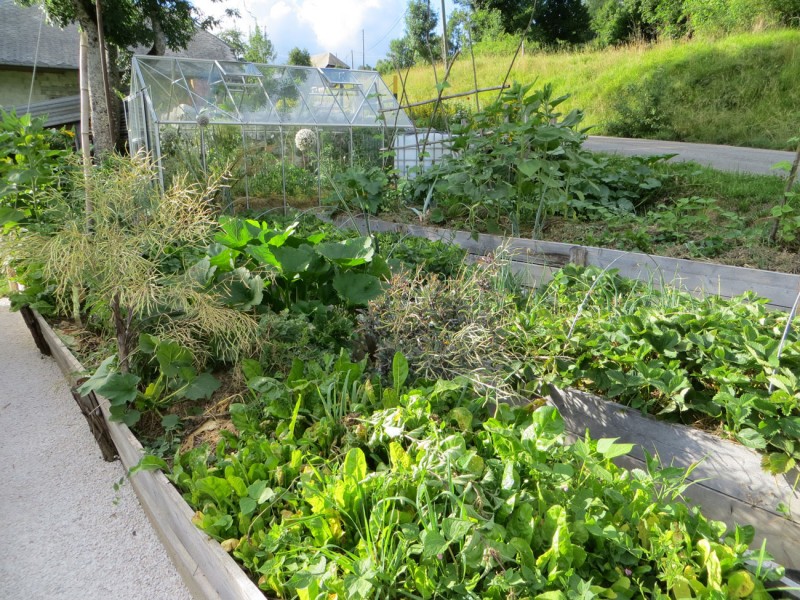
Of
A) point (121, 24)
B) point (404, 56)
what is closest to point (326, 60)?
point (404, 56)

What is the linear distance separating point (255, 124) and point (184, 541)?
5656 mm

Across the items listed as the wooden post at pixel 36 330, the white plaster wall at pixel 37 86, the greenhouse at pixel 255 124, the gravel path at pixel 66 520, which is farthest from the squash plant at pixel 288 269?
the white plaster wall at pixel 37 86

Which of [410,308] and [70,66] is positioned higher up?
[70,66]

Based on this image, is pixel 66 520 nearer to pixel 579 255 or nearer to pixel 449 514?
pixel 449 514

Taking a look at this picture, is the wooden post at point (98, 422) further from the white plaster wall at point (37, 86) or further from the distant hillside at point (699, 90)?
the white plaster wall at point (37, 86)

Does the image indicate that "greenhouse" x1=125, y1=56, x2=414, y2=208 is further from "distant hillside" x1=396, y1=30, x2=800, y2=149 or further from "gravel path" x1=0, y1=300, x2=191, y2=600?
"distant hillside" x1=396, y1=30, x2=800, y2=149

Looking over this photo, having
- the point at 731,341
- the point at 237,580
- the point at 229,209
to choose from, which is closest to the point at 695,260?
the point at 731,341

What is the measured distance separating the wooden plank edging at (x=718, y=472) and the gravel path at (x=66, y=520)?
5.45 feet

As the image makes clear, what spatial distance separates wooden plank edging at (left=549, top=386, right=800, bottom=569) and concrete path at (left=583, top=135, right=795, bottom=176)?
6190 mm

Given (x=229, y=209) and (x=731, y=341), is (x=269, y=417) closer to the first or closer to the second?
(x=731, y=341)

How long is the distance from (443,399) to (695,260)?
248 cm

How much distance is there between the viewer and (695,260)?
11.2 feet

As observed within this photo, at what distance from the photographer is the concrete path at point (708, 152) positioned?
7738mm

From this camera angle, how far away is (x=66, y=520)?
2.07 metres
